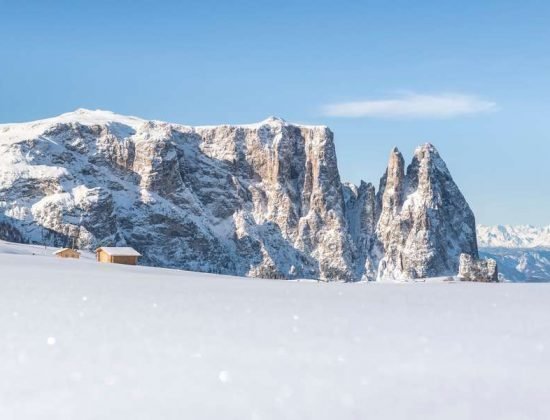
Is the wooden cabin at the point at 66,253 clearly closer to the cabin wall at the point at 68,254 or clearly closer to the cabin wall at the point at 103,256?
the cabin wall at the point at 68,254

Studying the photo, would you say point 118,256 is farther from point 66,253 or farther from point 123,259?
point 66,253

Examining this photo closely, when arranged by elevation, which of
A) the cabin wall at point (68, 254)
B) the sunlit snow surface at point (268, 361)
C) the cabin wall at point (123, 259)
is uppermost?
the sunlit snow surface at point (268, 361)

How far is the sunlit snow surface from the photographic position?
885 cm

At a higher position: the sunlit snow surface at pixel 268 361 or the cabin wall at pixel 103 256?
the sunlit snow surface at pixel 268 361

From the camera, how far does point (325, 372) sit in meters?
10.5

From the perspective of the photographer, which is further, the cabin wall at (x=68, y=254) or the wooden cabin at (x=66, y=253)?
the cabin wall at (x=68, y=254)

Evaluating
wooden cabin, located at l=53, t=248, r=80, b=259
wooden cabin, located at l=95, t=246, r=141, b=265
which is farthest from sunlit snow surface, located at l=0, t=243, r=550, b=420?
wooden cabin, located at l=95, t=246, r=141, b=265

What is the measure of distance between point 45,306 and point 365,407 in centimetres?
1130

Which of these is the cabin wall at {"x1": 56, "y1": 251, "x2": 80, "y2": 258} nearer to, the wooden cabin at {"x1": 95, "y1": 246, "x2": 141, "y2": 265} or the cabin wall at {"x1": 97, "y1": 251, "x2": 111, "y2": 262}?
the wooden cabin at {"x1": 95, "y1": 246, "x2": 141, "y2": 265}

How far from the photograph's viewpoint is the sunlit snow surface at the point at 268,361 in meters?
8.85

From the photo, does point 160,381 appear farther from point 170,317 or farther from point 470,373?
point 170,317

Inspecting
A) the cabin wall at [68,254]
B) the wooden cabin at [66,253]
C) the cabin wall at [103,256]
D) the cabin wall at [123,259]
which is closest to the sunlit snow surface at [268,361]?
the wooden cabin at [66,253]

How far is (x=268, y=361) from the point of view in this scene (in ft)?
36.8

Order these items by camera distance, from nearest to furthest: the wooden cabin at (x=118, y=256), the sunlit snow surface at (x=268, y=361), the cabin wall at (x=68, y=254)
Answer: the sunlit snow surface at (x=268, y=361) < the cabin wall at (x=68, y=254) < the wooden cabin at (x=118, y=256)
